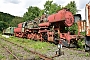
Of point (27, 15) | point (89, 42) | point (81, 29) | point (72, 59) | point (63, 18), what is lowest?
point (72, 59)

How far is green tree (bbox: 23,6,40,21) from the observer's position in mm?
62531

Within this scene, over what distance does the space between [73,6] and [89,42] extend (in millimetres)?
39521

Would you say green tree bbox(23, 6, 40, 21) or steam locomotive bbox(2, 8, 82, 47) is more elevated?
green tree bbox(23, 6, 40, 21)

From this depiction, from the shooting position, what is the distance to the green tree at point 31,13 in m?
62.5

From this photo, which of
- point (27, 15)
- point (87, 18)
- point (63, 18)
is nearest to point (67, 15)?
point (63, 18)

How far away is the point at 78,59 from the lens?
26.6 ft

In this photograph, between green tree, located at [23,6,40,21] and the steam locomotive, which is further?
green tree, located at [23,6,40,21]

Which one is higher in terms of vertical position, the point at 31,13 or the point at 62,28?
the point at 31,13

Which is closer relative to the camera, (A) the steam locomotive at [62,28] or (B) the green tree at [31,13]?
(A) the steam locomotive at [62,28]

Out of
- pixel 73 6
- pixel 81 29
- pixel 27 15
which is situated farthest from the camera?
pixel 27 15

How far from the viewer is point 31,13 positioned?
207 feet

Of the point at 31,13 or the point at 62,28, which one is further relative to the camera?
the point at 31,13

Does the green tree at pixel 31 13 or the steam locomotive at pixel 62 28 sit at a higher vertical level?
the green tree at pixel 31 13

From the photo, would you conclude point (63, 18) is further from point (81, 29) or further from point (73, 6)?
point (73, 6)
